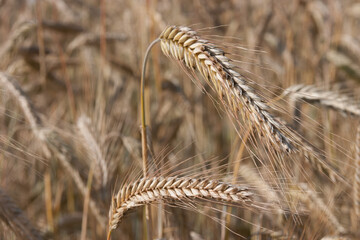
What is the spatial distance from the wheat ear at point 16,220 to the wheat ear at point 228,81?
2.42ft

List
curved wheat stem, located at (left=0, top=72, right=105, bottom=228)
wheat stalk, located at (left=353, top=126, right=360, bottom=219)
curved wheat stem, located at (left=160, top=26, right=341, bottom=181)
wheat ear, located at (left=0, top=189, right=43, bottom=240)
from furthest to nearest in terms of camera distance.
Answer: curved wheat stem, located at (left=0, top=72, right=105, bottom=228), wheat stalk, located at (left=353, top=126, right=360, bottom=219), wheat ear, located at (left=0, top=189, right=43, bottom=240), curved wheat stem, located at (left=160, top=26, right=341, bottom=181)

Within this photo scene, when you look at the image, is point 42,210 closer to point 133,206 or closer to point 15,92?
point 15,92

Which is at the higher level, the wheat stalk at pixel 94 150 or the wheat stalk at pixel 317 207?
the wheat stalk at pixel 94 150

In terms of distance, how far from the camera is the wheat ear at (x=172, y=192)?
939mm

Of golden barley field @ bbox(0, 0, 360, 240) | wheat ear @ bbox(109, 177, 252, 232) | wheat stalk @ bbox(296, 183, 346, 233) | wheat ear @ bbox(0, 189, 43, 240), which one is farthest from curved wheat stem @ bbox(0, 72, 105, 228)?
wheat stalk @ bbox(296, 183, 346, 233)

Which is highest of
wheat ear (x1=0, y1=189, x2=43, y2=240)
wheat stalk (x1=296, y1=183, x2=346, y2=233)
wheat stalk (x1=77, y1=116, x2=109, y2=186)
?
wheat stalk (x1=77, y1=116, x2=109, y2=186)

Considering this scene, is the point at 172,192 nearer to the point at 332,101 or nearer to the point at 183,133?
the point at 332,101

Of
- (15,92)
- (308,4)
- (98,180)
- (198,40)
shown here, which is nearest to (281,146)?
(198,40)

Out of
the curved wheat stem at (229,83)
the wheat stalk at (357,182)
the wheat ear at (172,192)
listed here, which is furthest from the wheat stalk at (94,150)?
the wheat stalk at (357,182)

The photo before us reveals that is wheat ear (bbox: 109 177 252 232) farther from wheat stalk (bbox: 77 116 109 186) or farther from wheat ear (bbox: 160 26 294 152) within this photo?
Answer: wheat stalk (bbox: 77 116 109 186)

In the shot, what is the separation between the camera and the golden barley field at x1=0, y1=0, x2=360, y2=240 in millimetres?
1011

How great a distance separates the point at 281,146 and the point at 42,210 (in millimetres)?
1899

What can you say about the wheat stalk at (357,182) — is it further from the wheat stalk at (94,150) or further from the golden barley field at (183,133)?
the wheat stalk at (94,150)

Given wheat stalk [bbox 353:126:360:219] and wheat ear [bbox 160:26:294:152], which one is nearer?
wheat ear [bbox 160:26:294:152]
